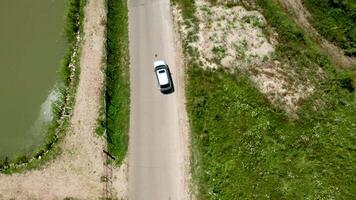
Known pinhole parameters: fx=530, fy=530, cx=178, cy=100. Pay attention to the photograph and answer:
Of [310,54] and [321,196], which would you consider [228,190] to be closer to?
[321,196]

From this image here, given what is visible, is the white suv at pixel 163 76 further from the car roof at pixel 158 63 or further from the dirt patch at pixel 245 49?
the dirt patch at pixel 245 49

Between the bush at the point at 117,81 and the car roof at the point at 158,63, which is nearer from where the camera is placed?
the bush at the point at 117,81

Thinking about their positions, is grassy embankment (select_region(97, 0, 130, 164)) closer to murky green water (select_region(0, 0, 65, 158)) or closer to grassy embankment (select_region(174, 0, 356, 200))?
murky green water (select_region(0, 0, 65, 158))

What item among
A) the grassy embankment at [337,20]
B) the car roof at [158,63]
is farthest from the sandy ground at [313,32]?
the car roof at [158,63]

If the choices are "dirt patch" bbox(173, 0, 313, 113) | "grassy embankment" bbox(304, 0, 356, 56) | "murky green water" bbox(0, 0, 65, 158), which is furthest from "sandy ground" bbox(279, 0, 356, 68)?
"murky green water" bbox(0, 0, 65, 158)

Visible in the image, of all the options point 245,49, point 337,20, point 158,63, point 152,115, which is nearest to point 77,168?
point 152,115

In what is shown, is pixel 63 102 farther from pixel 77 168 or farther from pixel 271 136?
pixel 271 136

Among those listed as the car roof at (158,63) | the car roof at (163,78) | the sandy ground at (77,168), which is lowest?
the sandy ground at (77,168)

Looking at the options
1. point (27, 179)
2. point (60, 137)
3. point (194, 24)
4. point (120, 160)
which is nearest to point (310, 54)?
point (194, 24)
